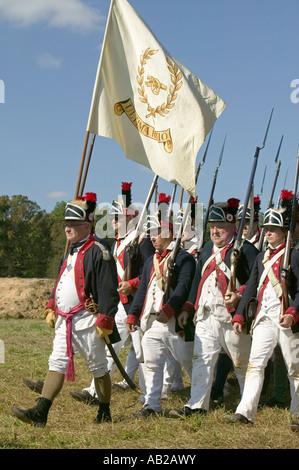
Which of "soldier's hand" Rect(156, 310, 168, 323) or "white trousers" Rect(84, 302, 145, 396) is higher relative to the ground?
"soldier's hand" Rect(156, 310, 168, 323)

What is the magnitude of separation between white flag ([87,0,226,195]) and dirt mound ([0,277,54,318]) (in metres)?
12.5

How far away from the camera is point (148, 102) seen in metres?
6.80

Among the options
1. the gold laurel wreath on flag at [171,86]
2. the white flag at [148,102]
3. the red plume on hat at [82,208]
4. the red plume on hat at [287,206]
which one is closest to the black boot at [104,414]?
the red plume on hat at [82,208]

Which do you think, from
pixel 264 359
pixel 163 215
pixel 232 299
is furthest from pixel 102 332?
pixel 163 215

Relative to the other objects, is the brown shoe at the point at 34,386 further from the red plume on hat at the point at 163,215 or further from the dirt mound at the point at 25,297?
the dirt mound at the point at 25,297

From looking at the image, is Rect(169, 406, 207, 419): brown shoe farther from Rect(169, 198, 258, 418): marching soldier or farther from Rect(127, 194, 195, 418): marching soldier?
Rect(127, 194, 195, 418): marching soldier

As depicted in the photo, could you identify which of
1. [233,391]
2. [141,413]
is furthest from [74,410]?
[233,391]

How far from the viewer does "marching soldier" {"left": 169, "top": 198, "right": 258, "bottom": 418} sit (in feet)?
20.9

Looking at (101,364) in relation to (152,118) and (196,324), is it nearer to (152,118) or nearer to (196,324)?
(196,324)

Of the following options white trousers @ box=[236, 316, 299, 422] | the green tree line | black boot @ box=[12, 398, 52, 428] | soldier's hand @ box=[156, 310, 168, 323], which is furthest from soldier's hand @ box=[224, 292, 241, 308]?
the green tree line

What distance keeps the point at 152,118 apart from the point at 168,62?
25.9 inches

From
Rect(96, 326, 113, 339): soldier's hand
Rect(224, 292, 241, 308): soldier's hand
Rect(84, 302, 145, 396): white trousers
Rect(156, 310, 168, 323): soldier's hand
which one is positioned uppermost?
Rect(224, 292, 241, 308): soldier's hand

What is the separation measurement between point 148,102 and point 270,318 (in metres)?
2.67

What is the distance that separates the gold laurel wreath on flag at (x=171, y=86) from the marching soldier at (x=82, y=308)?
123cm
